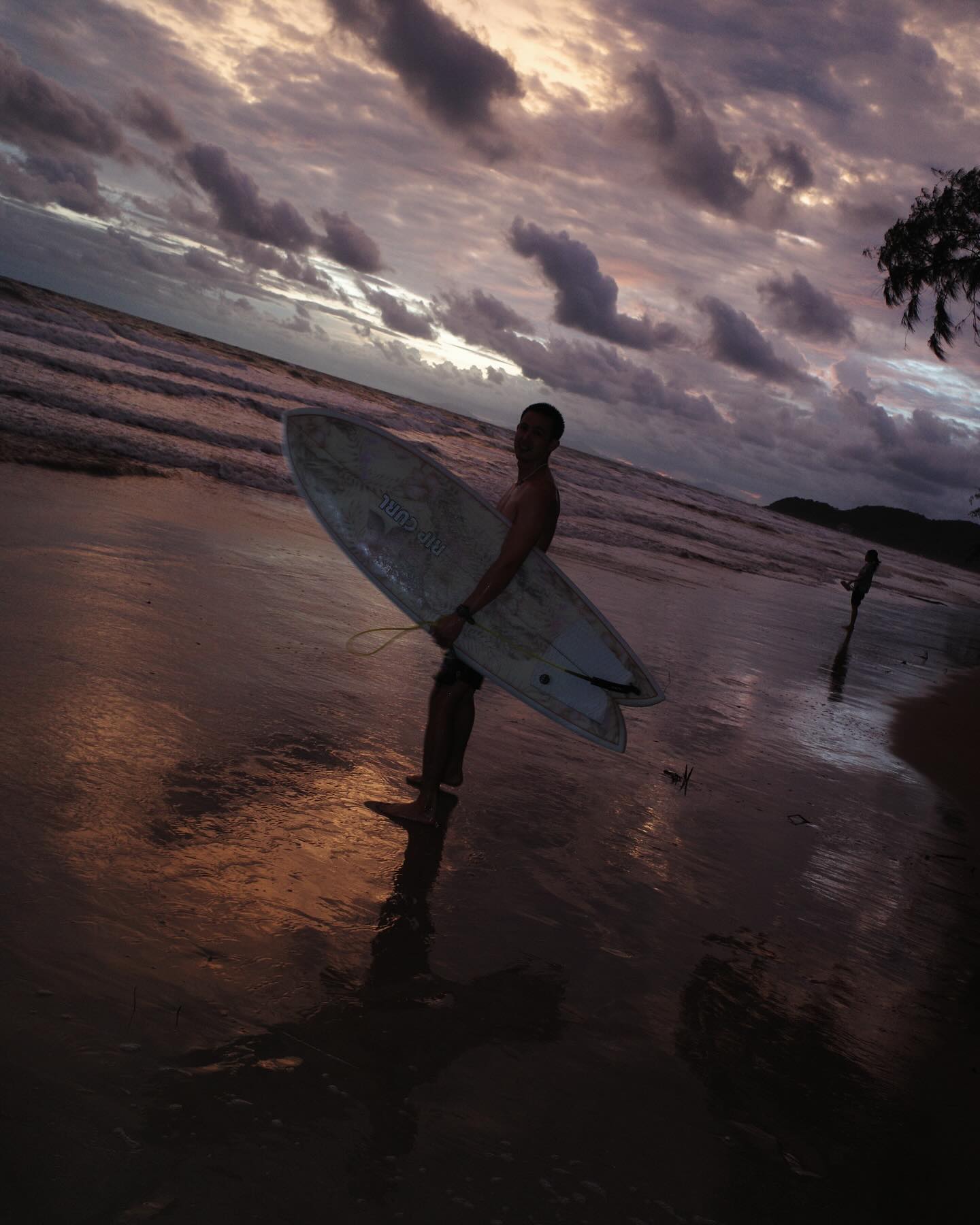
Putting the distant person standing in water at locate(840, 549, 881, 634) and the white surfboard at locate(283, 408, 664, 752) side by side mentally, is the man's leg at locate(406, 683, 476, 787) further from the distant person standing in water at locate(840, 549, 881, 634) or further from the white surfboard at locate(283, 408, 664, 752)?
the distant person standing in water at locate(840, 549, 881, 634)

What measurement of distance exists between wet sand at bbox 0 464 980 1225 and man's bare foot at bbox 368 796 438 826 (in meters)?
0.07

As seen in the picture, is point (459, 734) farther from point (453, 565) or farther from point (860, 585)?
point (860, 585)

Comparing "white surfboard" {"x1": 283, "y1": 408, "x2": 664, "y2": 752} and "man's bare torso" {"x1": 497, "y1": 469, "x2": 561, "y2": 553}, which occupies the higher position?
"man's bare torso" {"x1": 497, "y1": 469, "x2": 561, "y2": 553}

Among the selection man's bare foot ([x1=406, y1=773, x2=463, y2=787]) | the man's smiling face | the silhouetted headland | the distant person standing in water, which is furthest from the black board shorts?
the silhouetted headland

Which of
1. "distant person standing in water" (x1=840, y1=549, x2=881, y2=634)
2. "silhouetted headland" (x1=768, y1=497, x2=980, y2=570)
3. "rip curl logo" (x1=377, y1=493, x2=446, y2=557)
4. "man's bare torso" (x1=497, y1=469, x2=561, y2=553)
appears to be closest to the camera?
"man's bare torso" (x1=497, y1=469, x2=561, y2=553)

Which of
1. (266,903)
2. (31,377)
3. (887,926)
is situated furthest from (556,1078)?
(31,377)

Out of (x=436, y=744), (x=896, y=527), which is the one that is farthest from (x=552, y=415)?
(x=896, y=527)

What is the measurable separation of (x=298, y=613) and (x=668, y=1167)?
15.8 feet

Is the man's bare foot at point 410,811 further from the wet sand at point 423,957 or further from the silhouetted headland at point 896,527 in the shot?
the silhouetted headland at point 896,527

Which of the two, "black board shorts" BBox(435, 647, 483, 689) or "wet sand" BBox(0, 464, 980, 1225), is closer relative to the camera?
"wet sand" BBox(0, 464, 980, 1225)

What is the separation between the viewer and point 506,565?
3.76 m

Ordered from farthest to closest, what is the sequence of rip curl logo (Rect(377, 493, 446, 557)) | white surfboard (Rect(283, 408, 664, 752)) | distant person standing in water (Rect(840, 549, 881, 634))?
distant person standing in water (Rect(840, 549, 881, 634)) → rip curl logo (Rect(377, 493, 446, 557)) → white surfboard (Rect(283, 408, 664, 752))

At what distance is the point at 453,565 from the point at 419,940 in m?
2.05

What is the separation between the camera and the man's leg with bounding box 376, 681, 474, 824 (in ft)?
12.1
